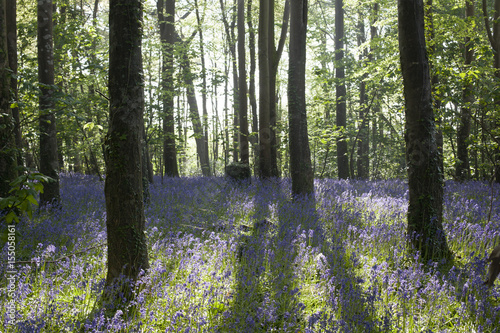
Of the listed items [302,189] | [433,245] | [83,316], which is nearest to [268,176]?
[302,189]

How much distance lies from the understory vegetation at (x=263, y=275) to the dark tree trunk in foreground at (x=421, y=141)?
35cm

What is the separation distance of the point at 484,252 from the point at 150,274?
5129mm

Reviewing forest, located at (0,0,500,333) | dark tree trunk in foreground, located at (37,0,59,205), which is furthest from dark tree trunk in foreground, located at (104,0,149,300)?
dark tree trunk in foreground, located at (37,0,59,205)

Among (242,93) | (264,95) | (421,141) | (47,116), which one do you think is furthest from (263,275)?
(242,93)

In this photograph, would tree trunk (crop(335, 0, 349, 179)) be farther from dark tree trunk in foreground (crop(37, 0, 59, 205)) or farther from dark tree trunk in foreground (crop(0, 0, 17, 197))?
dark tree trunk in foreground (crop(0, 0, 17, 197))

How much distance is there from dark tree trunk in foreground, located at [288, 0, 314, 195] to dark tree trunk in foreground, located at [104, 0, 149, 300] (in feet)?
18.7

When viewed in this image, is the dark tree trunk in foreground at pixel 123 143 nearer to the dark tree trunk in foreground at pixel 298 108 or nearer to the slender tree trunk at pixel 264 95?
the dark tree trunk in foreground at pixel 298 108

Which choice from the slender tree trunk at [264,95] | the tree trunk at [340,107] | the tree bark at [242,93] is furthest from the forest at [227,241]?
the tree trunk at [340,107]

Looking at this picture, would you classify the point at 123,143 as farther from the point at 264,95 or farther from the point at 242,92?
the point at 242,92

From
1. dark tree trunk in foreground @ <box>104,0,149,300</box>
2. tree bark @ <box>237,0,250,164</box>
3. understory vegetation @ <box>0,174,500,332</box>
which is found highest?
tree bark @ <box>237,0,250,164</box>

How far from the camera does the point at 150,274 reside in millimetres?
3693

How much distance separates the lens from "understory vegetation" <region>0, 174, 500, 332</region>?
3301 millimetres

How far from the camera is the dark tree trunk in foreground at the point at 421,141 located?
16.8 feet

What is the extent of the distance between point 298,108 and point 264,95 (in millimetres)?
3559
